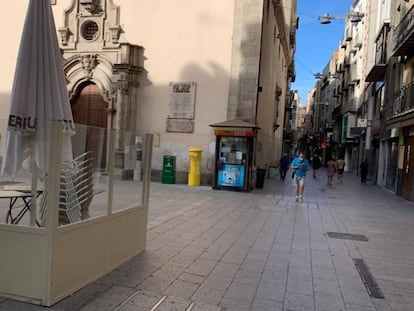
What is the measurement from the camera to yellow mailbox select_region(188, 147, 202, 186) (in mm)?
16062

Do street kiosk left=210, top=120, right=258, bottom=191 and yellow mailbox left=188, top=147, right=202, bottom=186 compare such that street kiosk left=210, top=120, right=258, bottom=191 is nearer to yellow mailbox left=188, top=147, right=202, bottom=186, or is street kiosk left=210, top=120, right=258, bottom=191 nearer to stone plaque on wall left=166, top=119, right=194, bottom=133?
yellow mailbox left=188, top=147, right=202, bottom=186

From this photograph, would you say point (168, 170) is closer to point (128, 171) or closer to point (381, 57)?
point (128, 171)

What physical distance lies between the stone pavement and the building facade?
642 centimetres

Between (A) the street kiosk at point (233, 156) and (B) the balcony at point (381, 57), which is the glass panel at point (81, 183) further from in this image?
(B) the balcony at point (381, 57)

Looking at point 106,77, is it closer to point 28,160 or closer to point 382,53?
point 28,160

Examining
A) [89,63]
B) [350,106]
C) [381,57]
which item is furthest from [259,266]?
[350,106]

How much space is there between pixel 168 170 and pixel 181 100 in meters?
2.90

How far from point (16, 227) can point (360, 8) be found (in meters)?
46.6

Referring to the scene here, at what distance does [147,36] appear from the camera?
56.7 ft

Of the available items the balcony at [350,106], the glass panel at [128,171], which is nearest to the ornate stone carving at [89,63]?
the glass panel at [128,171]


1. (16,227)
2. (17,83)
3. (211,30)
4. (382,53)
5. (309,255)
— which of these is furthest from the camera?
(382,53)

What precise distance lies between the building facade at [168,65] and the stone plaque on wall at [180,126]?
0.04 metres

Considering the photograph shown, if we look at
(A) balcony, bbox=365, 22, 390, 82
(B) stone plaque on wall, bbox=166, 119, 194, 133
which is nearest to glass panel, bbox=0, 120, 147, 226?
(B) stone plaque on wall, bbox=166, 119, 194, 133

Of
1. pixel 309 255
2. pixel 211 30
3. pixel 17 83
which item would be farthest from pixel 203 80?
pixel 17 83
